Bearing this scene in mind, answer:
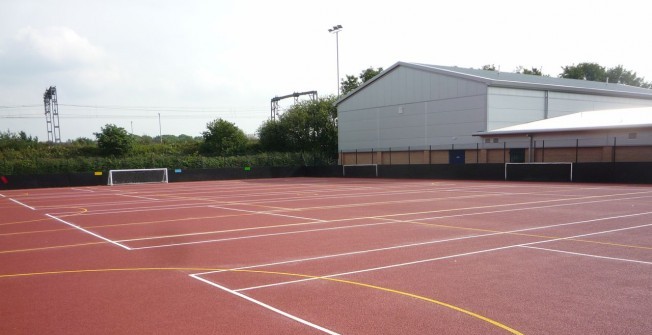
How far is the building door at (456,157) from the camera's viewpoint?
42.8 m

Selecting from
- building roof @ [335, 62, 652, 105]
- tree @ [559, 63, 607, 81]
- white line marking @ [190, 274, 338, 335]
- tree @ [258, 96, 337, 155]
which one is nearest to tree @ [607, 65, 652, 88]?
tree @ [559, 63, 607, 81]

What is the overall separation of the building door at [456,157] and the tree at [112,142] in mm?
35917

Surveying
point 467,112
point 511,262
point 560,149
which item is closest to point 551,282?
point 511,262

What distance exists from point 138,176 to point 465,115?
30.1 metres

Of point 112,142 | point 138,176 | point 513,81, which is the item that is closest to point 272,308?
point 513,81

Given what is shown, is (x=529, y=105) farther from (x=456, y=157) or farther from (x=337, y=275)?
(x=337, y=275)

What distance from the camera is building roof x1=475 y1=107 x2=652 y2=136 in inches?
1239

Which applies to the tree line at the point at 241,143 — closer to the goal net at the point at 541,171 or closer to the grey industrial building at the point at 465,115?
the grey industrial building at the point at 465,115

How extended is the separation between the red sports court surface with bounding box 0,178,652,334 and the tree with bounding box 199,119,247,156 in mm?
47616

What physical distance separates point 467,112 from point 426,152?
5.77m

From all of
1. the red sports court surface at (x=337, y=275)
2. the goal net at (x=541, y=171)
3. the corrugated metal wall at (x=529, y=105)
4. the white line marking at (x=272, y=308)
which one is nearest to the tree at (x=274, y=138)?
the corrugated metal wall at (x=529, y=105)

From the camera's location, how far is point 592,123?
34062 mm

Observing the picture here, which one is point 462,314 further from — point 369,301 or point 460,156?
point 460,156

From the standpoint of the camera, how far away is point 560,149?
36656 mm
